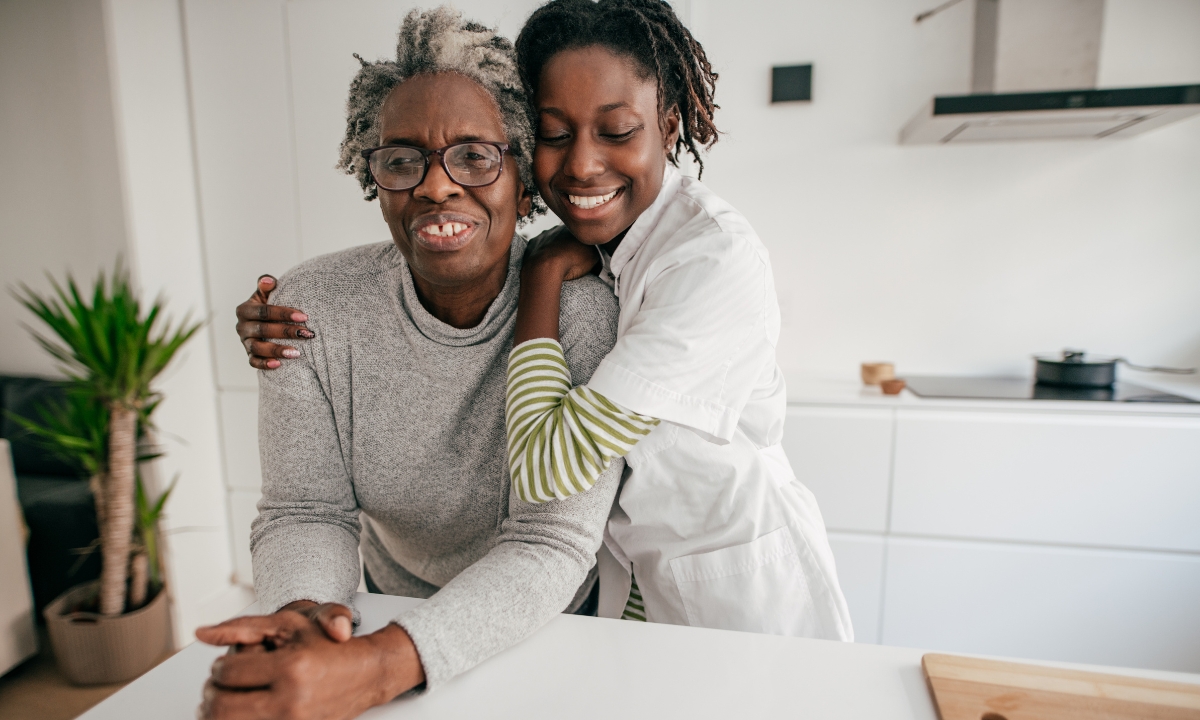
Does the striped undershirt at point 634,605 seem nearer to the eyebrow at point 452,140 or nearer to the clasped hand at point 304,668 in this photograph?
the clasped hand at point 304,668

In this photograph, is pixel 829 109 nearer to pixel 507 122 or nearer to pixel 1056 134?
pixel 1056 134

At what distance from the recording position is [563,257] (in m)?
1.01

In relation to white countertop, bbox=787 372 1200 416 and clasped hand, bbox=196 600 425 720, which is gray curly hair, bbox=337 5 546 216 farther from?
white countertop, bbox=787 372 1200 416

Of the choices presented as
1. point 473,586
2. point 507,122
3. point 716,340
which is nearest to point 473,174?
point 507,122

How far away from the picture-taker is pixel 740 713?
0.58m

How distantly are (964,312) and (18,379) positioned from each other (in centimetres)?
391

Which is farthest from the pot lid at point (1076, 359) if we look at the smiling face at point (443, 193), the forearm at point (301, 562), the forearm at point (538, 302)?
the forearm at point (301, 562)

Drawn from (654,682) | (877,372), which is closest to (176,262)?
(654,682)

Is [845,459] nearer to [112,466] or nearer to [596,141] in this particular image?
[596,141]

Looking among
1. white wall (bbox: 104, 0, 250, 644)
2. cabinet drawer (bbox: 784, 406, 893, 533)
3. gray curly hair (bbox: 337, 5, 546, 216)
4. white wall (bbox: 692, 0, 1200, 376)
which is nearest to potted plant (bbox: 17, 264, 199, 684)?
white wall (bbox: 104, 0, 250, 644)

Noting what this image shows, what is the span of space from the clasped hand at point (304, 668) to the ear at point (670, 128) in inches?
34.3

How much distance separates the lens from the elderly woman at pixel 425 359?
85 cm

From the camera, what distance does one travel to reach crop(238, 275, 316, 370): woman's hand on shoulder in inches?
36.9

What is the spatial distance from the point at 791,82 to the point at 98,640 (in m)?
3.04
